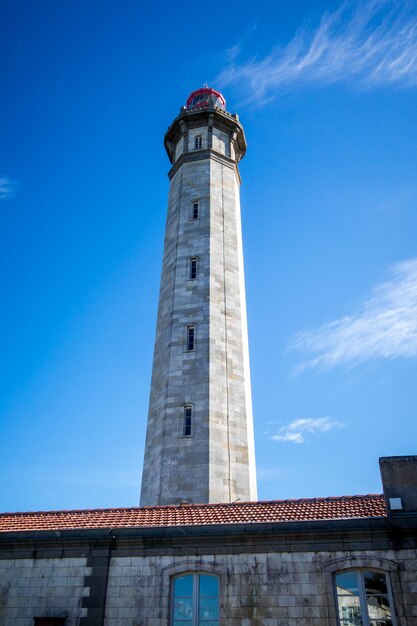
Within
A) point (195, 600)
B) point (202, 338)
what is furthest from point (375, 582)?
point (202, 338)

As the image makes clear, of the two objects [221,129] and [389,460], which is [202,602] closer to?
[389,460]

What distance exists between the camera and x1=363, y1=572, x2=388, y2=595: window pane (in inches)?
448

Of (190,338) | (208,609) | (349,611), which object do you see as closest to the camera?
(349,611)

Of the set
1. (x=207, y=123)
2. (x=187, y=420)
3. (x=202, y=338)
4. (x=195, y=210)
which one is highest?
(x=207, y=123)

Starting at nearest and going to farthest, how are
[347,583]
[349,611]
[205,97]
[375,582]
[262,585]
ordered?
[349,611] → [375,582] → [347,583] → [262,585] → [205,97]

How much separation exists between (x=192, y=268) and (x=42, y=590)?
51.1 ft

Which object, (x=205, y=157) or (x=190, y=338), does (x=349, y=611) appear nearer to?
(x=190, y=338)

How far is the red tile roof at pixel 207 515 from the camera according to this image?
12.7 m

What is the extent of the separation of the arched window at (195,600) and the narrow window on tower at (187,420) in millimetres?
8378

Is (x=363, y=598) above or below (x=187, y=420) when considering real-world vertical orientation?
below

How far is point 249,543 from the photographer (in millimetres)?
12266

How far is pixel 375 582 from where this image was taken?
11.5 meters

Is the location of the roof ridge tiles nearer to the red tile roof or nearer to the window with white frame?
the red tile roof

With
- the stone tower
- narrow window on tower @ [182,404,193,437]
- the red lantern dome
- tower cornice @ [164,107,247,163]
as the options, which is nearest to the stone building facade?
the stone tower
